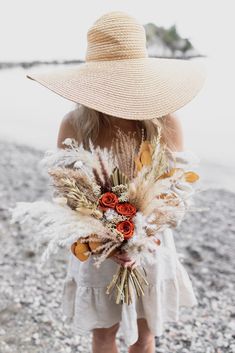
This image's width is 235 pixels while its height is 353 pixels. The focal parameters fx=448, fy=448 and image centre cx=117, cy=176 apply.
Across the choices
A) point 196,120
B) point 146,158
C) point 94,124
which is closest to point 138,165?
point 146,158

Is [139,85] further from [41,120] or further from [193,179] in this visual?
[41,120]

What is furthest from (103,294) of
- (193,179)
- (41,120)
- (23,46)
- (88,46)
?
(23,46)

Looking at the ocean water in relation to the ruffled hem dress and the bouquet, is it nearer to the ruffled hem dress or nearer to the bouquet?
the ruffled hem dress

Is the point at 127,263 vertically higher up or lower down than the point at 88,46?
lower down

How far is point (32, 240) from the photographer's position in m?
3.57

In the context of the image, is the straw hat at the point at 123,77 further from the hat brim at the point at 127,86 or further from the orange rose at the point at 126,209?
the orange rose at the point at 126,209

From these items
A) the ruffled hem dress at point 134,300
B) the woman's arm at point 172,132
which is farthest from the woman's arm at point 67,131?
the ruffled hem dress at point 134,300

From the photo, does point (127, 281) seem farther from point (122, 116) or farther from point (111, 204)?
point (122, 116)

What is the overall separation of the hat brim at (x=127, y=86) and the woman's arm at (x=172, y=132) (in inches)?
7.2

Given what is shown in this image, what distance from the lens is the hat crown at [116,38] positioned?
164 centimetres

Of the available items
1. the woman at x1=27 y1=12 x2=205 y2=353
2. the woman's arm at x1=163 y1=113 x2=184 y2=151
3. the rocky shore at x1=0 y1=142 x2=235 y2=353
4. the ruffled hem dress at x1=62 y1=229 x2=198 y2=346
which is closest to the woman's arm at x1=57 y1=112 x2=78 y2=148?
the woman at x1=27 y1=12 x2=205 y2=353

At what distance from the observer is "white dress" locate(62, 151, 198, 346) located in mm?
1758

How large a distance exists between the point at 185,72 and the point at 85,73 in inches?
14.9

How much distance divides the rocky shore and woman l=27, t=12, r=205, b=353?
62 centimetres
